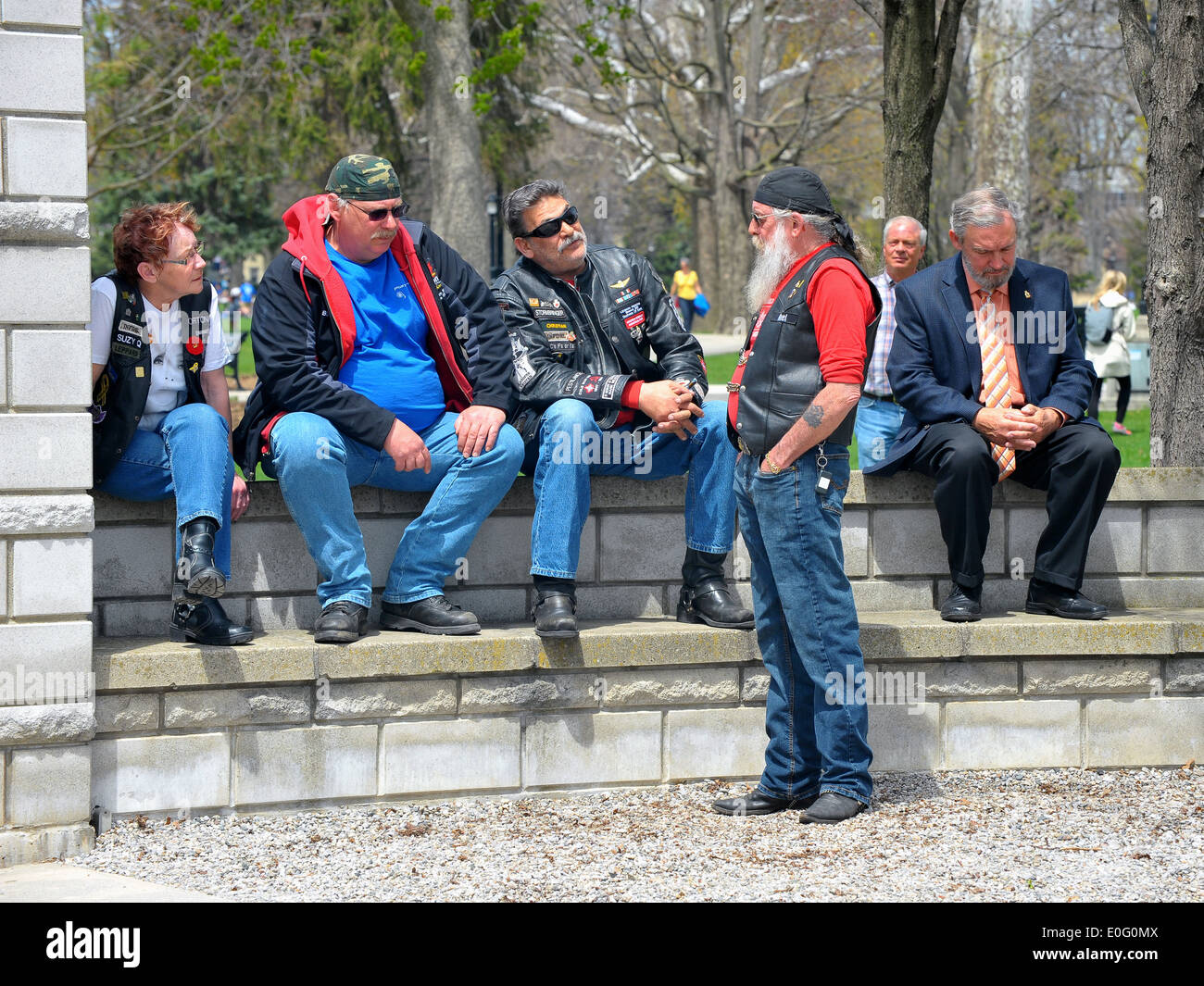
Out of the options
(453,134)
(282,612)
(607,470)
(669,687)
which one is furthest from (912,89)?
(453,134)

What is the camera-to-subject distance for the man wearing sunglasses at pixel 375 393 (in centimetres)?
507

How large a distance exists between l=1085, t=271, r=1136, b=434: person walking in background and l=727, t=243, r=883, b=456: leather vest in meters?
10.2

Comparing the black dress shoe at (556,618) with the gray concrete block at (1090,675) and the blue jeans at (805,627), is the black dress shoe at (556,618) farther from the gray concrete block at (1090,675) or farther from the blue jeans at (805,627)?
the gray concrete block at (1090,675)

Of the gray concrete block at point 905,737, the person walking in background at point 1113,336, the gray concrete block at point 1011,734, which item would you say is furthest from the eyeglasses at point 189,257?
the person walking in background at point 1113,336

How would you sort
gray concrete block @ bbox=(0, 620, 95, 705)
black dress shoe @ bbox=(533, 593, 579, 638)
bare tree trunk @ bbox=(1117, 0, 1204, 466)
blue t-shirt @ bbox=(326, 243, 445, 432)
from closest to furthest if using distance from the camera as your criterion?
gray concrete block @ bbox=(0, 620, 95, 705)
black dress shoe @ bbox=(533, 593, 579, 638)
blue t-shirt @ bbox=(326, 243, 445, 432)
bare tree trunk @ bbox=(1117, 0, 1204, 466)

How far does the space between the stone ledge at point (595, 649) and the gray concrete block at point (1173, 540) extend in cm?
22

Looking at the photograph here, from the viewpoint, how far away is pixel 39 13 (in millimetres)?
4562

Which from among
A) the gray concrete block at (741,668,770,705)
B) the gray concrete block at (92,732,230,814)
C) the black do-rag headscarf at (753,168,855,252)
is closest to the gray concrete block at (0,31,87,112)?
the gray concrete block at (92,732,230,814)

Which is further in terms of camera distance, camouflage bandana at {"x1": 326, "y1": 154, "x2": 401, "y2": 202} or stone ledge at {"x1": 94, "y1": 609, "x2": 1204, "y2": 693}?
camouflage bandana at {"x1": 326, "y1": 154, "x2": 401, "y2": 202}

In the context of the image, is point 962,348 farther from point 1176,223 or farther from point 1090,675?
point 1176,223

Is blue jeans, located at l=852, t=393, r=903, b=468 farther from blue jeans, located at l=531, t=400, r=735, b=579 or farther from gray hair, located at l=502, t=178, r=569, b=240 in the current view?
gray hair, located at l=502, t=178, r=569, b=240

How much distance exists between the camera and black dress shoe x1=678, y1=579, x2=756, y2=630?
5.41 m

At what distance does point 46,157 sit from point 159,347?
80 cm

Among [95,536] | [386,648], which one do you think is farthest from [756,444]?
[95,536]
